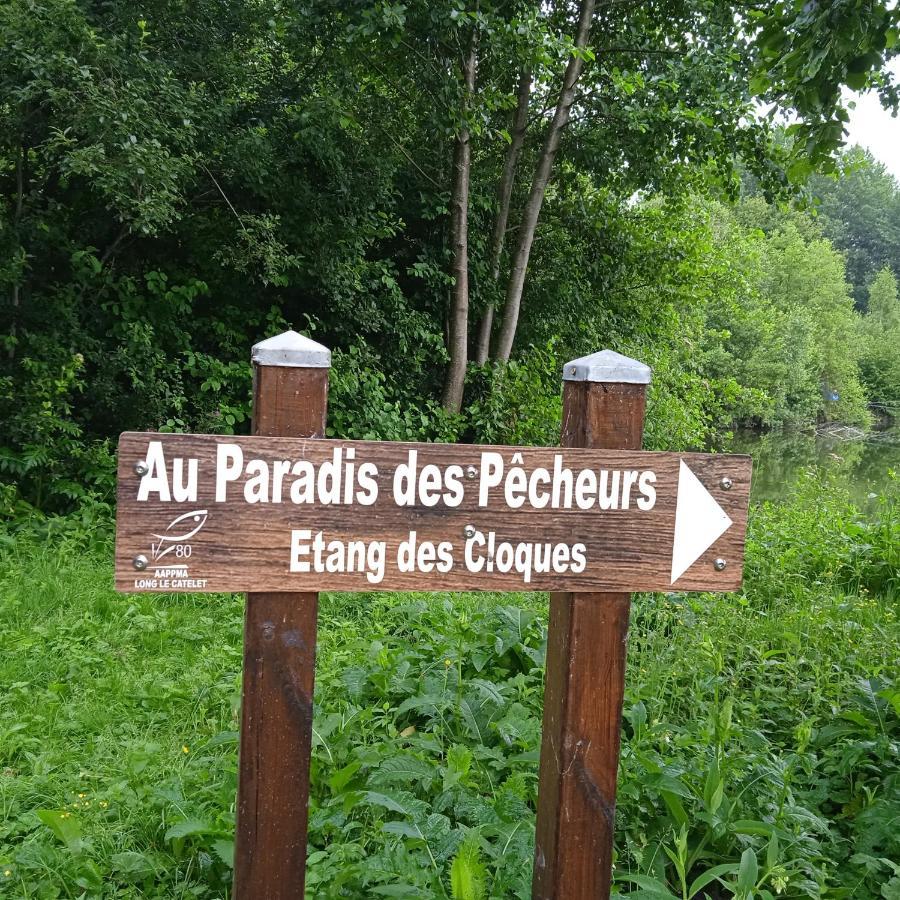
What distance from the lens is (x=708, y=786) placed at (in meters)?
2.27

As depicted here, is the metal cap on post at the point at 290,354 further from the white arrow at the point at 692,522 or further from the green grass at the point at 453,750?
the green grass at the point at 453,750

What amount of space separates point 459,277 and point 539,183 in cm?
139

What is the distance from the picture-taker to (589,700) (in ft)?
5.49

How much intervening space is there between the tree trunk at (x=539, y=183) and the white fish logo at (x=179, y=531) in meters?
8.27

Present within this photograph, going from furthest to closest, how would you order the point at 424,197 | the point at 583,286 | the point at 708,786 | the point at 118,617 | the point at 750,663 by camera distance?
the point at 583,286 → the point at 424,197 → the point at 118,617 → the point at 750,663 → the point at 708,786

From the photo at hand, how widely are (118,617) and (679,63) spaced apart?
24.1 ft

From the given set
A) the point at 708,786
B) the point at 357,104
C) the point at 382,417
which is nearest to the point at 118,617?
the point at 708,786

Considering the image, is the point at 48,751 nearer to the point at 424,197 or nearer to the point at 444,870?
the point at 444,870

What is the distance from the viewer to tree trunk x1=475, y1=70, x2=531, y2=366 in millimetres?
9336

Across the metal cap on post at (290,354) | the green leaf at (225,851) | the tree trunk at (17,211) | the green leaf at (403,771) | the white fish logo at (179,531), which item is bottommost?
the green leaf at (225,851)

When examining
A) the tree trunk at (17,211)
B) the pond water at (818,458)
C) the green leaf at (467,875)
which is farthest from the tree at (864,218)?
the green leaf at (467,875)

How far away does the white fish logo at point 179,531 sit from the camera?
4.77 feet

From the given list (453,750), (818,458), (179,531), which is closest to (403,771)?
(453,750)

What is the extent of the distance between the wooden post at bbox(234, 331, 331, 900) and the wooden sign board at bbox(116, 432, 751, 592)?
5 centimetres
